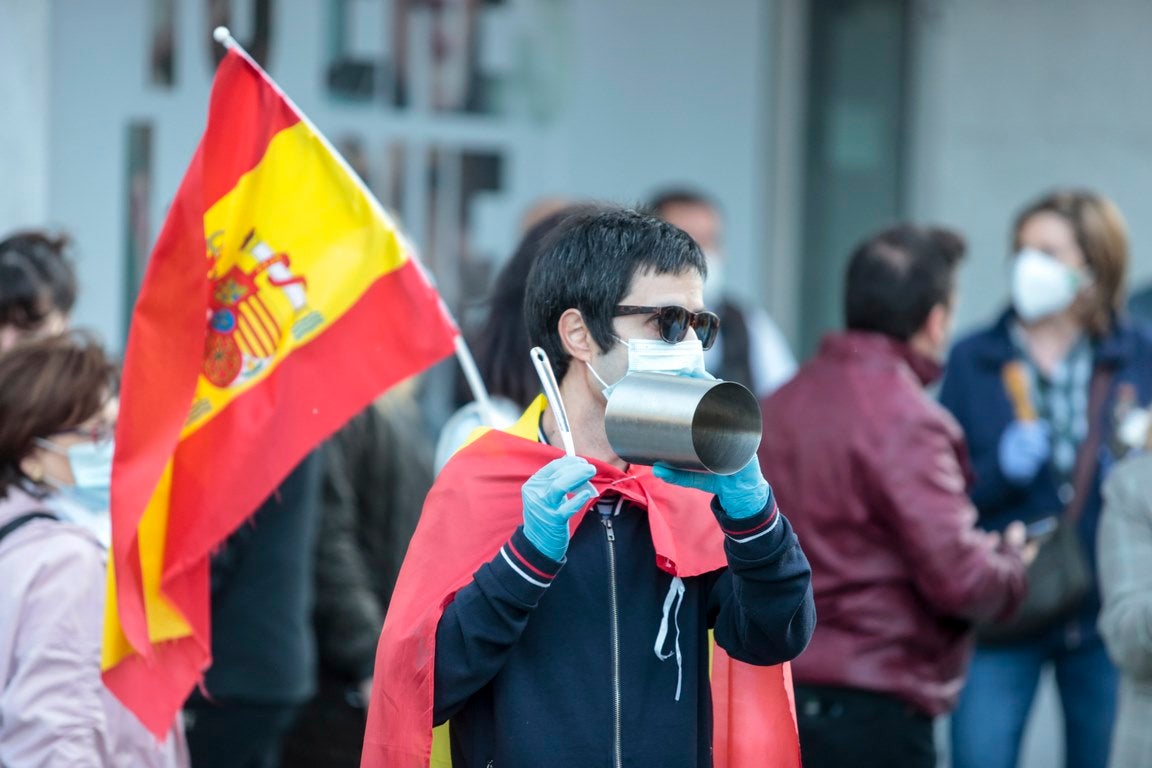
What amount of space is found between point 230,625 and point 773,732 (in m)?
2.10

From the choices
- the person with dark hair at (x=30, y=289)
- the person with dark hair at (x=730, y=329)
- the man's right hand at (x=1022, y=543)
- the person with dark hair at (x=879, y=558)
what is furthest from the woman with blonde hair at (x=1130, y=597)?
the person with dark hair at (x=30, y=289)

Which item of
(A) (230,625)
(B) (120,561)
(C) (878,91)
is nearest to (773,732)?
(B) (120,561)

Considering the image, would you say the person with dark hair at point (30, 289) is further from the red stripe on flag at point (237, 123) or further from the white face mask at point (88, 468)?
the red stripe on flag at point (237, 123)

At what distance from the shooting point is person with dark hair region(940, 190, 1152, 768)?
5.15 metres

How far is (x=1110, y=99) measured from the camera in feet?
24.3

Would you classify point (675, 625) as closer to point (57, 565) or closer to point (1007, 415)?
point (57, 565)

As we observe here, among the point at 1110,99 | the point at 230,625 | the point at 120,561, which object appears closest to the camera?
the point at 120,561

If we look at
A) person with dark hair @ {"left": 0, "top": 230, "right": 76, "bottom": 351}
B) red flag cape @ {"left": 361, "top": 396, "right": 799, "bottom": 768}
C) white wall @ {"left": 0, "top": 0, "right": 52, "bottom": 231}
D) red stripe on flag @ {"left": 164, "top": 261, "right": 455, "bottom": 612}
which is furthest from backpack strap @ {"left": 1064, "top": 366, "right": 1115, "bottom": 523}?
white wall @ {"left": 0, "top": 0, "right": 52, "bottom": 231}

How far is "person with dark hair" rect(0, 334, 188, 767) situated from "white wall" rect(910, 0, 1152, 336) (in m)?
4.63

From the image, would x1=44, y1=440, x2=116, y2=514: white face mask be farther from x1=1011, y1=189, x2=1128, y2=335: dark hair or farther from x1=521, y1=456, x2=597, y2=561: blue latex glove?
x1=1011, y1=189, x2=1128, y2=335: dark hair

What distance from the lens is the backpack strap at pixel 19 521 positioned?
3.50 meters

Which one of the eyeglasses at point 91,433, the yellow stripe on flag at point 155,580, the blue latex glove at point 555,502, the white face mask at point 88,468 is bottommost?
the yellow stripe on flag at point 155,580

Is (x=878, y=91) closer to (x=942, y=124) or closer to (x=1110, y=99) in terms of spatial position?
(x=942, y=124)

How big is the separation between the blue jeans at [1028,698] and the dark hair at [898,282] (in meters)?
1.15
